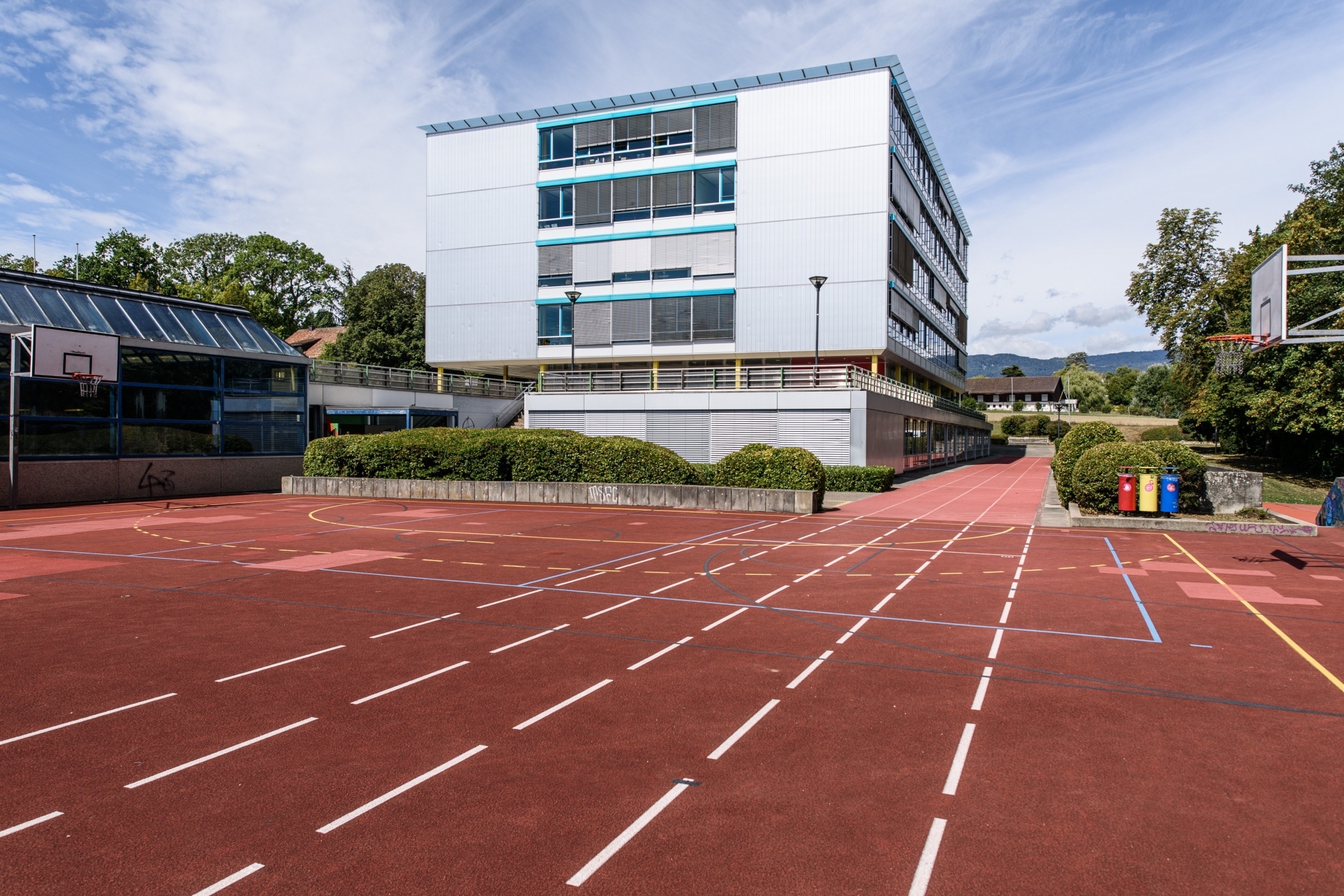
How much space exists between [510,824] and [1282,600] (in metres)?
12.0

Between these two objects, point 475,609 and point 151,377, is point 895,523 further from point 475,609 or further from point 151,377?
point 151,377

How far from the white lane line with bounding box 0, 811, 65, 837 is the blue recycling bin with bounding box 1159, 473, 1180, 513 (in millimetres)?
21797

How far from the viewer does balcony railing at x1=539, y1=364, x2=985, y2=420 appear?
106 ft

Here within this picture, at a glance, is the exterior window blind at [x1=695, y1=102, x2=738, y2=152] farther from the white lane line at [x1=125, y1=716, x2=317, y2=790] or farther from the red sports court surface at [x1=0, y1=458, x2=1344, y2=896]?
the white lane line at [x1=125, y1=716, x2=317, y2=790]

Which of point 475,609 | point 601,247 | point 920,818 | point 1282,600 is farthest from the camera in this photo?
point 601,247

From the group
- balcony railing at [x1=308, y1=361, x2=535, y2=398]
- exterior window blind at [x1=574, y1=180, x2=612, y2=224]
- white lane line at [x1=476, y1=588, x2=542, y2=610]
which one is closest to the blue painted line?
white lane line at [x1=476, y1=588, x2=542, y2=610]

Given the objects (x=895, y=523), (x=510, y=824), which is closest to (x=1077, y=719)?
(x=510, y=824)

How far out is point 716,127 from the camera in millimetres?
41531

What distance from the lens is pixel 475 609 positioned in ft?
36.2

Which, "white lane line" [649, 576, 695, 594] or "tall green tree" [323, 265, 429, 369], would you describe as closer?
"white lane line" [649, 576, 695, 594]

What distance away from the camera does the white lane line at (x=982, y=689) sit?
727cm

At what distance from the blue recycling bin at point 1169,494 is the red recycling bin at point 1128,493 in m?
0.55

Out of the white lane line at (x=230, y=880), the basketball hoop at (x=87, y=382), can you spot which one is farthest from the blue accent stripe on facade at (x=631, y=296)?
the white lane line at (x=230, y=880)

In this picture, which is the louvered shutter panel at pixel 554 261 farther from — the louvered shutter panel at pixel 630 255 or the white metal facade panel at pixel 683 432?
the white metal facade panel at pixel 683 432
